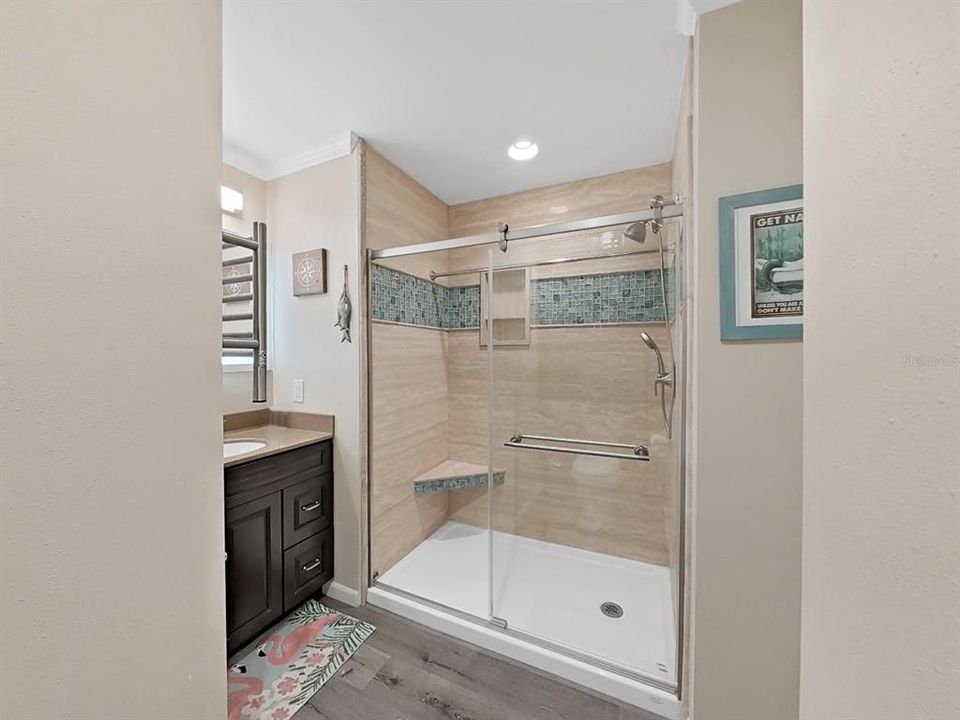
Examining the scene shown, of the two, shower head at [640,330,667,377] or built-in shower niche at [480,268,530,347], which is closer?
shower head at [640,330,667,377]

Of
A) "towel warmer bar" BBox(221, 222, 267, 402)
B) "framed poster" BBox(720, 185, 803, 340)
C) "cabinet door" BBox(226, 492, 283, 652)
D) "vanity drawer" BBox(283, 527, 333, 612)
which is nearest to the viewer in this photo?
"framed poster" BBox(720, 185, 803, 340)

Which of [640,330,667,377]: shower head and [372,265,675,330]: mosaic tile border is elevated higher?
[372,265,675,330]: mosaic tile border

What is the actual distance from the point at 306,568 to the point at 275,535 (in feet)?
1.00

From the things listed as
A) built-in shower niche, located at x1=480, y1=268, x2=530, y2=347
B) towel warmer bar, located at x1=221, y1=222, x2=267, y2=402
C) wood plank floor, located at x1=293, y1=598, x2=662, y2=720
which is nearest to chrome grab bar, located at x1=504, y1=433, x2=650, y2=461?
built-in shower niche, located at x1=480, y1=268, x2=530, y2=347

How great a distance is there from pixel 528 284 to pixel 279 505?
170cm

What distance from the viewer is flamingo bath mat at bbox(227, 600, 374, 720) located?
1326 mm

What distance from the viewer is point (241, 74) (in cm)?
146

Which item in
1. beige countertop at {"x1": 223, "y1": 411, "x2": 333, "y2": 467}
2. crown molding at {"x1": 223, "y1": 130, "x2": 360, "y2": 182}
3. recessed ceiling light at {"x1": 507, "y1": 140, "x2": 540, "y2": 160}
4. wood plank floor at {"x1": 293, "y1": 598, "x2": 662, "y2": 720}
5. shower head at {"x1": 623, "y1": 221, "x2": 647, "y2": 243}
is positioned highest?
recessed ceiling light at {"x1": 507, "y1": 140, "x2": 540, "y2": 160}

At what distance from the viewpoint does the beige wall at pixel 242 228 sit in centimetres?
193

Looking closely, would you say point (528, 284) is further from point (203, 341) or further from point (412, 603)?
point (412, 603)

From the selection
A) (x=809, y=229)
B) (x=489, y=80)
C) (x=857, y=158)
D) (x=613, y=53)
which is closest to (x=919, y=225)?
(x=857, y=158)

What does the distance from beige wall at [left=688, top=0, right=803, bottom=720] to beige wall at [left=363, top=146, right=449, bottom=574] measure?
1.54 metres

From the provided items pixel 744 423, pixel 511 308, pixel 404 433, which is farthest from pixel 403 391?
pixel 744 423

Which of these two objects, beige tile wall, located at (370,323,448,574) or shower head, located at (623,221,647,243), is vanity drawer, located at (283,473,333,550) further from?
shower head, located at (623,221,647,243)
